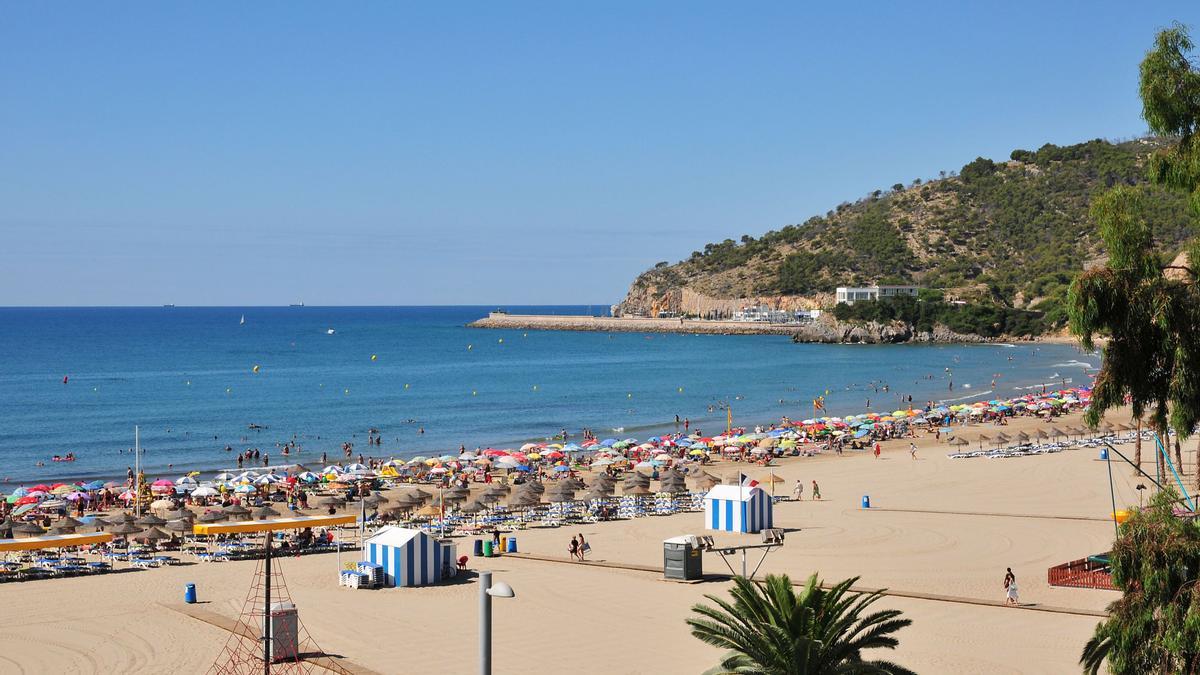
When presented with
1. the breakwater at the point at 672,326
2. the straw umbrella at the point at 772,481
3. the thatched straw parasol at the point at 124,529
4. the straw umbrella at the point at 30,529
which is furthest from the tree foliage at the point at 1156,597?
the breakwater at the point at 672,326

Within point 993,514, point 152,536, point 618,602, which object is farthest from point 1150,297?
point 152,536

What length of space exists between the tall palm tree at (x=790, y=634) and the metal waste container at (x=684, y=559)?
10.4 meters

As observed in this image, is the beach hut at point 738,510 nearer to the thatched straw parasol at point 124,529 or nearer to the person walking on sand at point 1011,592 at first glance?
the person walking on sand at point 1011,592

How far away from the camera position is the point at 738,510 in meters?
28.6

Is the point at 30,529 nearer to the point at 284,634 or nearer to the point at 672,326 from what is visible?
the point at 284,634

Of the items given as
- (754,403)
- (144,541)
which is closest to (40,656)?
(144,541)

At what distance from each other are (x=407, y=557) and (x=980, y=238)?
6458 inches

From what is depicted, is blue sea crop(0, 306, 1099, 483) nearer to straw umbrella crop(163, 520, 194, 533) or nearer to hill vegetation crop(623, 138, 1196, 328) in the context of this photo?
straw umbrella crop(163, 520, 194, 533)

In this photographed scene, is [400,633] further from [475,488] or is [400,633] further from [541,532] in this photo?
[475,488]

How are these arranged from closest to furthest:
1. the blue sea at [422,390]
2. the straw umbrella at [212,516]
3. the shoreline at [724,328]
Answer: the straw umbrella at [212,516] → the blue sea at [422,390] → the shoreline at [724,328]

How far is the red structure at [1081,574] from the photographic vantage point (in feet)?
70.6

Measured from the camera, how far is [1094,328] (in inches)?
527

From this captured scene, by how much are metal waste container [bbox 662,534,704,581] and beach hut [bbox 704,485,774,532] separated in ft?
17.8

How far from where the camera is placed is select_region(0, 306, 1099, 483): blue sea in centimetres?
5666
